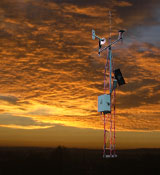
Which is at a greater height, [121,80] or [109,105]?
[121,80]

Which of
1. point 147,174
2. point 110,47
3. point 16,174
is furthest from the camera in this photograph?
point 16,174

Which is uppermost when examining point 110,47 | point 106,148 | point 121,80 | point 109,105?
point 110,47

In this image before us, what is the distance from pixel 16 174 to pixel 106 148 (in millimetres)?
97896

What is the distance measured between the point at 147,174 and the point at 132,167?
1733 cm

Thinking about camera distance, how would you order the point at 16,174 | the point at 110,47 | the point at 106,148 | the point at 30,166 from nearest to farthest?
the point at 106,148, the point at 110,47, the point at 16,174, the point at 30,166

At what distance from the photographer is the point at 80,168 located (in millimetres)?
123312

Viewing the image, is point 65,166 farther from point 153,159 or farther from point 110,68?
point 110,68

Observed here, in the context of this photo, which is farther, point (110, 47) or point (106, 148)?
point (110, 47)

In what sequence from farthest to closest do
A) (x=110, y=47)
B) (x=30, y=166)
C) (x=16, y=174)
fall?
(x=30, y=166)
(x=16, y=174)
(x=110, y=47)

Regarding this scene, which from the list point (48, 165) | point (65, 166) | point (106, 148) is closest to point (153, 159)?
point (65, 166)

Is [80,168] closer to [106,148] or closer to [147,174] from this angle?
[147,174]

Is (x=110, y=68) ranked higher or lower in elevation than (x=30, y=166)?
higher

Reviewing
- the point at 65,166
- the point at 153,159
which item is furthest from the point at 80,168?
the point at 153,159

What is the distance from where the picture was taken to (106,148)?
20.2m
